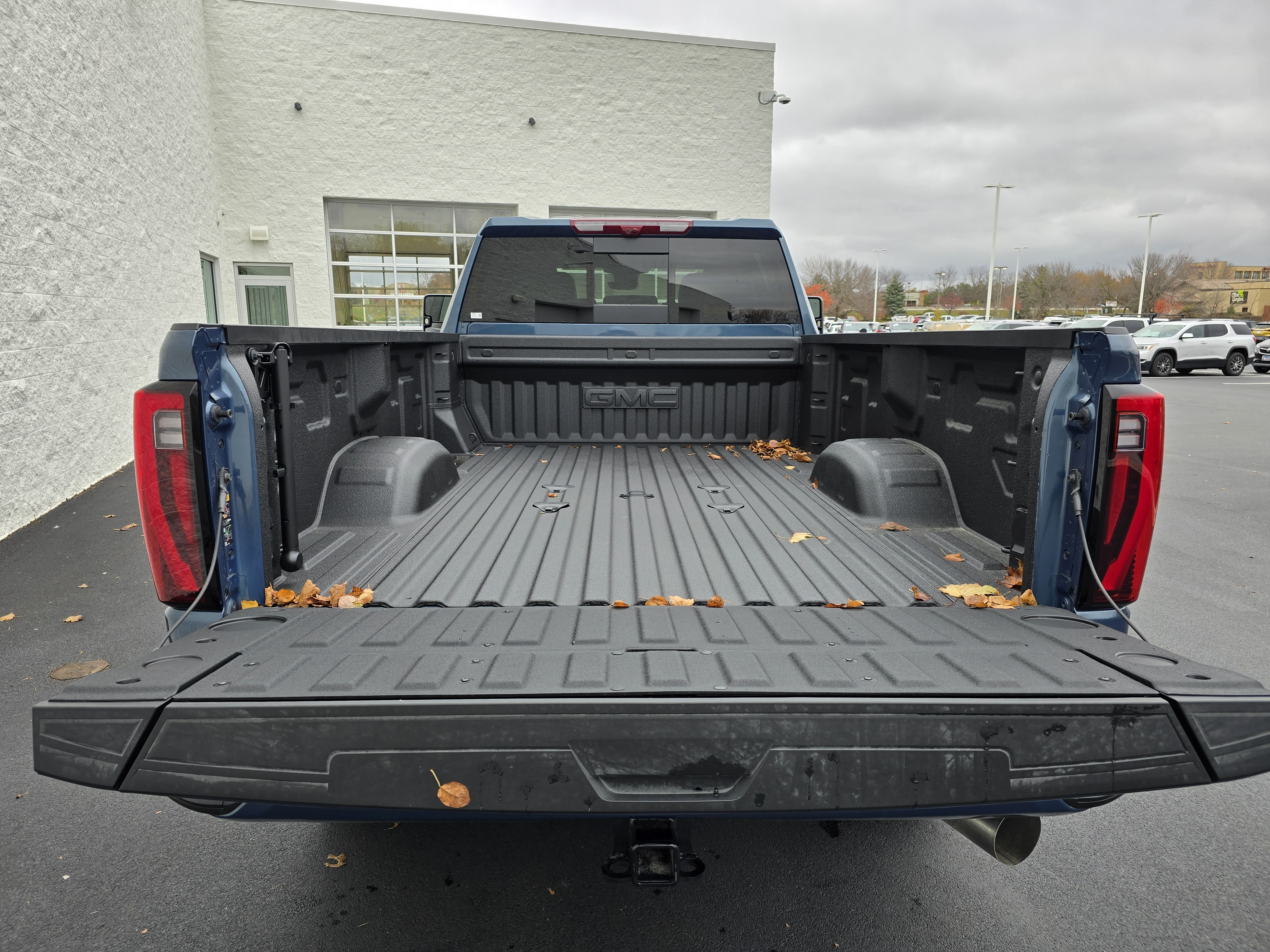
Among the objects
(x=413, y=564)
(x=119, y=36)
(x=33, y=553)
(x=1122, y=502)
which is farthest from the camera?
(x=119, y=36)

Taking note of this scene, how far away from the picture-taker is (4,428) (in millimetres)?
6539

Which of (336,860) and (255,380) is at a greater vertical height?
(255,380)

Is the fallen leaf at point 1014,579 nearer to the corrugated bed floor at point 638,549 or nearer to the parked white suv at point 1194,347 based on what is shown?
the corrugated bed floor at point 638,549

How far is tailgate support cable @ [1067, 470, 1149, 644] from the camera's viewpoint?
2.07 m

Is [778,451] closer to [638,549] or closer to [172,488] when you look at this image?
[638,549]

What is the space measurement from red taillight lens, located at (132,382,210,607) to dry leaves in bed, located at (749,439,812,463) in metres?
3.03

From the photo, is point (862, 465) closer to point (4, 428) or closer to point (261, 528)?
point (261, 528)

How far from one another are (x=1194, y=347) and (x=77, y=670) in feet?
104

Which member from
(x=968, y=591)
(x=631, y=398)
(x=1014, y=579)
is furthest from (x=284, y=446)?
(x=631, y=398)

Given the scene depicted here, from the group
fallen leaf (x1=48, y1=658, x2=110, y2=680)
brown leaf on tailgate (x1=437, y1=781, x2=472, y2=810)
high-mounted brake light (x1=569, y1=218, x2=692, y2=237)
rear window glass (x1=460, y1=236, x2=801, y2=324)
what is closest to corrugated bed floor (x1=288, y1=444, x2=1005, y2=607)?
brown leaf on tailgate (x1=437, y1=781, x2=472, y2=810)

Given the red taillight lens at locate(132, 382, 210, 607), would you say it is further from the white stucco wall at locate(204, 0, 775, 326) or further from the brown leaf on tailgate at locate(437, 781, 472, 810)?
the white stucco wall at locate(204, 0, 775, 326)

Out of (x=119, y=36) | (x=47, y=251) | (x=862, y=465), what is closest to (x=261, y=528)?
(x=862, y=465)

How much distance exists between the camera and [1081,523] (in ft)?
6.82

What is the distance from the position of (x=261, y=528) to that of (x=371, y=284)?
1516 cm
